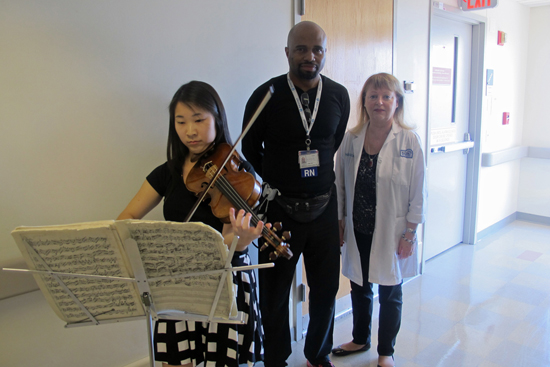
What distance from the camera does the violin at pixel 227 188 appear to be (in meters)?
1.23

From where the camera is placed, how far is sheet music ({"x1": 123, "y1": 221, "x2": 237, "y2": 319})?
883 mm

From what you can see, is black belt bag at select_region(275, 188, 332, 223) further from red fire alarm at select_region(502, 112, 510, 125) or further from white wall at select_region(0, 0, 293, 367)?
red fire alarm at select_region(502, 112, 510, 125)

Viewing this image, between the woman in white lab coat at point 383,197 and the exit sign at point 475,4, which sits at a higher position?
the exit sign at point 475,4

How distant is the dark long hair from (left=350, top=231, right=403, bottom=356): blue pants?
3.20 ft

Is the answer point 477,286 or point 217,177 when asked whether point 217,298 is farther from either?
point 477,286

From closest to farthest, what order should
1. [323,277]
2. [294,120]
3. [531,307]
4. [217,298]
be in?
1. [217,298]
2. [294,120]
3. [323,277]
4. [531,307]

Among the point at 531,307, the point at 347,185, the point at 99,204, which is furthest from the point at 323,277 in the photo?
the point at 531,307

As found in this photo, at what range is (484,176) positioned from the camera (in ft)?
12.9

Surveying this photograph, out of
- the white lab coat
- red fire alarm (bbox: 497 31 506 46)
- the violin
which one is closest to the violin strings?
the violin

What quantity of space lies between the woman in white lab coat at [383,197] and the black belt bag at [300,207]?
34 centimetres

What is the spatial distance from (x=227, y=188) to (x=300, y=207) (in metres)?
0.50

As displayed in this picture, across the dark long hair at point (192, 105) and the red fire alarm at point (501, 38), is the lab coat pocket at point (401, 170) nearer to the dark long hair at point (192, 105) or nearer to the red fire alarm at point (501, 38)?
the dark long hair at point (192, 105)

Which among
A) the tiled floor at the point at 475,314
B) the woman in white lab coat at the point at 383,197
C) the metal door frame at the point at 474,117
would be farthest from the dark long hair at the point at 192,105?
the metal door frame at the point at 474,117

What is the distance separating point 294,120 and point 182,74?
52 cm
